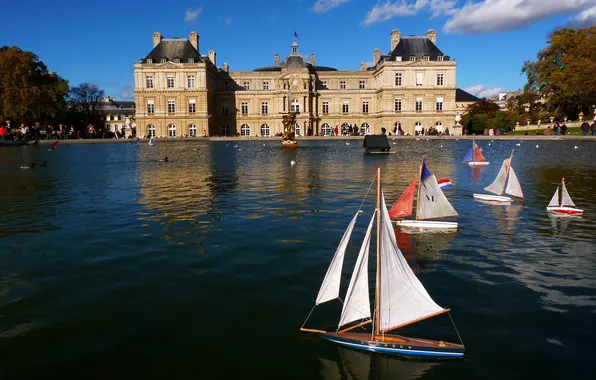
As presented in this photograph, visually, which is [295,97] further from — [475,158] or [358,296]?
[358,296]

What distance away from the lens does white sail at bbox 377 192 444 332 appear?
22.5 ft

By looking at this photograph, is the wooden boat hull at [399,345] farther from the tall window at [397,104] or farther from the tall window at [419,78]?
the tall window at [419,78]

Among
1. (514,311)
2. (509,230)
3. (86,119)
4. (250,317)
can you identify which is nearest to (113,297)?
(250,317)

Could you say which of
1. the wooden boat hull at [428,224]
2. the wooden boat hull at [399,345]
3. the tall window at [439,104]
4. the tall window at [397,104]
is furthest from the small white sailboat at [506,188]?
the tall window at [439,104]

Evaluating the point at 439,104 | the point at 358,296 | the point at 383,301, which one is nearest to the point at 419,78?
the point at 439,104

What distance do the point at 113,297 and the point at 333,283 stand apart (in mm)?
4150

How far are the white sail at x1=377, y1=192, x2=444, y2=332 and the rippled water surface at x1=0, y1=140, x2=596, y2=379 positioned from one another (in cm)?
55

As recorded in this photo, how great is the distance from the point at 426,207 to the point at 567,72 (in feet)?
213

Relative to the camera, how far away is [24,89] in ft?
223

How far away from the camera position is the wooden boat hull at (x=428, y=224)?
43.4ft

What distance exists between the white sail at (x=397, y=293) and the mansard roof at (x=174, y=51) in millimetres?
83052

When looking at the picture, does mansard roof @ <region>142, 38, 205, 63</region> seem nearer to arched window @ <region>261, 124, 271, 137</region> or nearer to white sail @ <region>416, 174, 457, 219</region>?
arched window @ <region>261, 124, 271, 137</region>

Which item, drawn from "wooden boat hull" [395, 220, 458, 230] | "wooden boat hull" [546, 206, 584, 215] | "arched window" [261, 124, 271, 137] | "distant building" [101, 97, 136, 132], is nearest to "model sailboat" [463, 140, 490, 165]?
"wooden boat hull" [546, 206, 584, 215]

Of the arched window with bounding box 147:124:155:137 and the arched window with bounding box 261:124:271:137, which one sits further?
the arched window with bounding box 261:124:271:137
